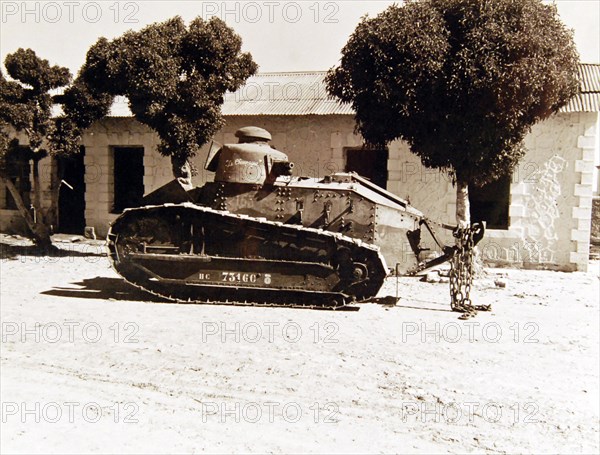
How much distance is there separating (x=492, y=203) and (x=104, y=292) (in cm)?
941

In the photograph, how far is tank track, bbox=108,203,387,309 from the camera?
791 centimetres

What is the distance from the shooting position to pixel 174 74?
12.4 metres

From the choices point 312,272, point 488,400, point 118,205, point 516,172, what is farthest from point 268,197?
point 118,205

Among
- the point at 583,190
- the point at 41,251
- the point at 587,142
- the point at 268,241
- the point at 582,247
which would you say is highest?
the point at 587,142

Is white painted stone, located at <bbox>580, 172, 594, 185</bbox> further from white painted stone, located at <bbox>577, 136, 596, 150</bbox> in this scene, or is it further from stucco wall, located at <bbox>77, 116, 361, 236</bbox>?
stucco wall, located at <bbox>77, 116, 361, 236</bbox>

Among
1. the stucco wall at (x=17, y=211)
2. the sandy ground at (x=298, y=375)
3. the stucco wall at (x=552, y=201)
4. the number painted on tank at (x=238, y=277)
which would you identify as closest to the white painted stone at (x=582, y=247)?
the stucco wall at (x=552, y=201)

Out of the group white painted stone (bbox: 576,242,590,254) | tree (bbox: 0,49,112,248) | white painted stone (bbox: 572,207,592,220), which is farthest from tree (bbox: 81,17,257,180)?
white painted stone (bbox: 576,242,590,254)

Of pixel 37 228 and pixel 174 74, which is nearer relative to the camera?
pixel 174 74

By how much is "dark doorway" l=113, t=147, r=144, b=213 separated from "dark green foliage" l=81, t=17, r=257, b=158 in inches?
153

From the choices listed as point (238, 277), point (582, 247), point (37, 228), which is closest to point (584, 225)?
point (582, 247)

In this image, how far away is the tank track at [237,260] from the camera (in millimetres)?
7914

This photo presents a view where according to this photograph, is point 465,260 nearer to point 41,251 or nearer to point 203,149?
point 203,149

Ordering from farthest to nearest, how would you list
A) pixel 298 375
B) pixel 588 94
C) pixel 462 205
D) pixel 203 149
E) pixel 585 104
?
pixel 203 149 < pixel 588 94 < pixel 585 104 < pixel 462 205 < pixel 298 375

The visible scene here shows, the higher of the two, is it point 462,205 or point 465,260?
point 462,205
